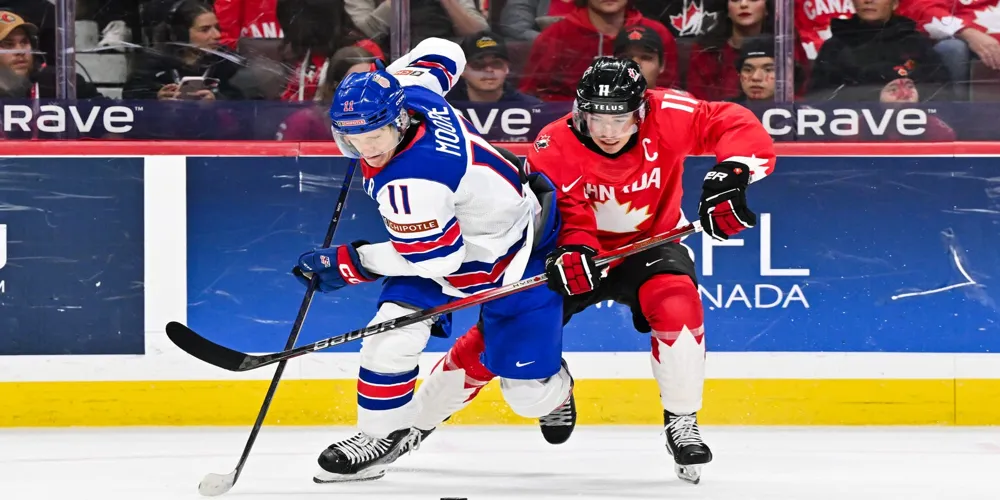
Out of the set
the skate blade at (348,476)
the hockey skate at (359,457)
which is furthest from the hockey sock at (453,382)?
the skate blade at (348,476)

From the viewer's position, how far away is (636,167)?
3189mm

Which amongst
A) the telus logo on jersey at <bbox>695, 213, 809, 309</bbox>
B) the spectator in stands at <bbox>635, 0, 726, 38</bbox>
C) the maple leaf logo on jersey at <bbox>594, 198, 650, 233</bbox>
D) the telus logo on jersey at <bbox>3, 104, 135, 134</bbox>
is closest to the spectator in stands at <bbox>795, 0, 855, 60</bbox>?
the spectator in stands at <bbox>635, 0, 726, 38</bbox>

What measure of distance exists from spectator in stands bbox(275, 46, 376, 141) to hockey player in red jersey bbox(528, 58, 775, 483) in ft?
3.13

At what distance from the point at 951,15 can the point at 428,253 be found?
2129 mm

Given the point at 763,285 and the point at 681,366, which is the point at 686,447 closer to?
the point at 681,366

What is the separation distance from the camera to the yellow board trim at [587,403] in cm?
394

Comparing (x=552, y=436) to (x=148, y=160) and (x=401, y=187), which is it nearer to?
(x=401, y=187)

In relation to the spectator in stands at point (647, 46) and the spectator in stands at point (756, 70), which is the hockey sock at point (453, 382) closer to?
the spectator in stands at point (647, 46)

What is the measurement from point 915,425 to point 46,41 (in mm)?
2961

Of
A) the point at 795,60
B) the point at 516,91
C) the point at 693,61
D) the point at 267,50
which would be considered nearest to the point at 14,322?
the point at 267,50

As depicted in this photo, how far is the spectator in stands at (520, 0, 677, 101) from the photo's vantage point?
13.2 feet

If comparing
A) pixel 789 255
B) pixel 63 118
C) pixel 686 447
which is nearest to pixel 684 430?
pixel 686 447

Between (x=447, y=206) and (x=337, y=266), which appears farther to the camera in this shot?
(x=337, y=266)

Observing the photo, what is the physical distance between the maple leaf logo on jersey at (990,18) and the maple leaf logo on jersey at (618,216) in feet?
4.98
